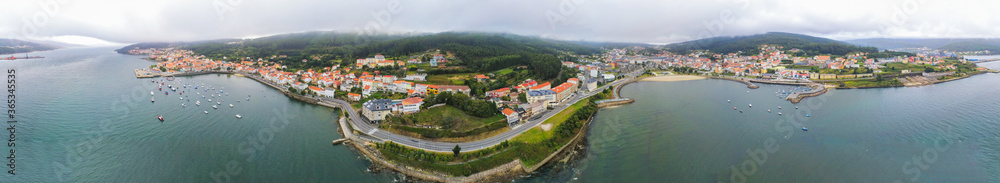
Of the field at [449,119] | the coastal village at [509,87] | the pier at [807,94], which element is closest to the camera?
the field at [449,119]

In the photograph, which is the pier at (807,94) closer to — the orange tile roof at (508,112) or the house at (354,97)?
the orange tile roof at (508,112)

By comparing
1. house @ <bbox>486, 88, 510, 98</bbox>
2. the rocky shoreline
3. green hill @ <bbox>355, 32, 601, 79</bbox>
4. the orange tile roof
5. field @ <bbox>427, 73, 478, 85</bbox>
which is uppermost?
green hill @ <bbox>355, 32, 601, 79</bbox>

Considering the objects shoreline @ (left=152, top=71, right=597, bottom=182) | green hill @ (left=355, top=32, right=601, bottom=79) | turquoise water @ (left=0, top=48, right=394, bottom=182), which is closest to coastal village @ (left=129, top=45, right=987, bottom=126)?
shoreline @ (left=152, top=71, right=597, bottom=182)

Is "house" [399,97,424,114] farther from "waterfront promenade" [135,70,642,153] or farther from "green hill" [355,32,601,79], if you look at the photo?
"green hill" [355,32,601,79]

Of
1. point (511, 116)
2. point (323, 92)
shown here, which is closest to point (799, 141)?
point (511, 116)

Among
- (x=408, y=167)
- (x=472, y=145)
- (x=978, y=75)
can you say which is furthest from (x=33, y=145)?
(x=978, y=75)

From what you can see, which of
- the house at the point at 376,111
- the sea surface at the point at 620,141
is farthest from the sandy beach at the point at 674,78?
the house at the point at 376,111
